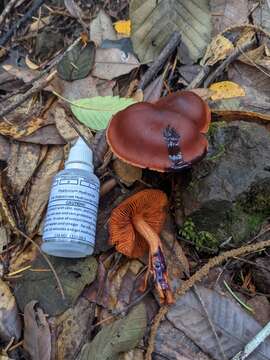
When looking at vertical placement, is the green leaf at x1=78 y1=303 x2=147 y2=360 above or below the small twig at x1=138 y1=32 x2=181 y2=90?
below

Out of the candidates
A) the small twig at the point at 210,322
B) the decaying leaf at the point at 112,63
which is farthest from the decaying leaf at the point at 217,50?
the small twig at the point at 210,322

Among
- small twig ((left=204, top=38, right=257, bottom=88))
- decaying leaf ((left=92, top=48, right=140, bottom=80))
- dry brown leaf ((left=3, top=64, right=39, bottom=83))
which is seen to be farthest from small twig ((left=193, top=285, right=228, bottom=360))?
dry brown leaf ((left=3, top=64, right=39, bottom=83))

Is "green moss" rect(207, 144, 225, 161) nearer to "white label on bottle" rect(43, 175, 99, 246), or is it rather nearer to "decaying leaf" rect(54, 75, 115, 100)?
"white label on bottle" rect(43, 175, 99, 246)

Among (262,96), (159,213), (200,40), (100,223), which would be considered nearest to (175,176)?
(159,213)

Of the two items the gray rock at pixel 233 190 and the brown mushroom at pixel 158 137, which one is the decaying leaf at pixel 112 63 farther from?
the gray rock at pixel 233 190

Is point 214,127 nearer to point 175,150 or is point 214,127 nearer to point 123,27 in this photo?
point 175,150

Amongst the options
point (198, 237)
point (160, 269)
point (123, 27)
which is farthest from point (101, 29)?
point (160, 269)

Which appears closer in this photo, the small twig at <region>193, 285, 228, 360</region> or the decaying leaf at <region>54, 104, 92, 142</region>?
the small twig at <region>193, 285, 228, 360</region>
